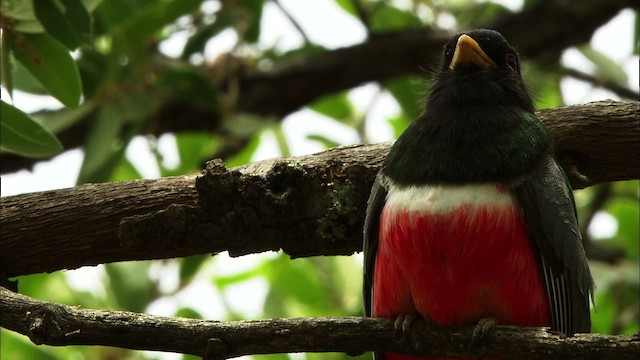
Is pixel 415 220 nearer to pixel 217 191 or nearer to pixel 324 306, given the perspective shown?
pixel 217 191

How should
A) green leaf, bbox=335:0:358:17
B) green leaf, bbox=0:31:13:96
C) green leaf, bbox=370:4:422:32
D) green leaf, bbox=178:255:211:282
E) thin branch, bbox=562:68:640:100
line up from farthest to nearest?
green leaf, bbox=335:0:358:17 < green leaf, bbox=370:4:422:32 < thin branch, bbox=562:68:640:100 < green leaf, bbox=178:255:211:282 < green leaf, bbox=0:31:13:96

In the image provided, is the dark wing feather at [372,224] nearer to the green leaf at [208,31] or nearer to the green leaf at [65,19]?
the green leaf at [65,19]

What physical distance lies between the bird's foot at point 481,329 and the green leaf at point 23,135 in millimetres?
1667

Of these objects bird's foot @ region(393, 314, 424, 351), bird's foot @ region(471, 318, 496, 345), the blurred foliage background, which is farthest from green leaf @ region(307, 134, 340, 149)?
bird's foot @ region(471, 318, 496, 345)

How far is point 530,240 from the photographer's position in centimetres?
311

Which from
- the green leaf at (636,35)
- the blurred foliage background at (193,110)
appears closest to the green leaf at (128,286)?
the blurred foliage background at (193,110)

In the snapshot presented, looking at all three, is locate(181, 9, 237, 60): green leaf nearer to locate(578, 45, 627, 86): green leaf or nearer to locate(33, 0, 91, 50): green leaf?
locate(33, 0, 91, 50): green leaf

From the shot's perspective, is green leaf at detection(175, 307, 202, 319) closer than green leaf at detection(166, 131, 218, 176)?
Yes

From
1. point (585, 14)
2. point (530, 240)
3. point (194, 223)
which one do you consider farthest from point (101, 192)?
point (585, 14)

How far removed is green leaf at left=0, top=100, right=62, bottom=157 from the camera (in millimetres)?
3559

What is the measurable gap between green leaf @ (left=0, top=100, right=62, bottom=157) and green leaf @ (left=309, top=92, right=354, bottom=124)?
2.92 meters

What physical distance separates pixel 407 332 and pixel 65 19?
1.67 m

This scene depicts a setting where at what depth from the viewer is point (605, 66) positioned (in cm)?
590

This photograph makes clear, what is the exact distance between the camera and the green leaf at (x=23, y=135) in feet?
11.7
